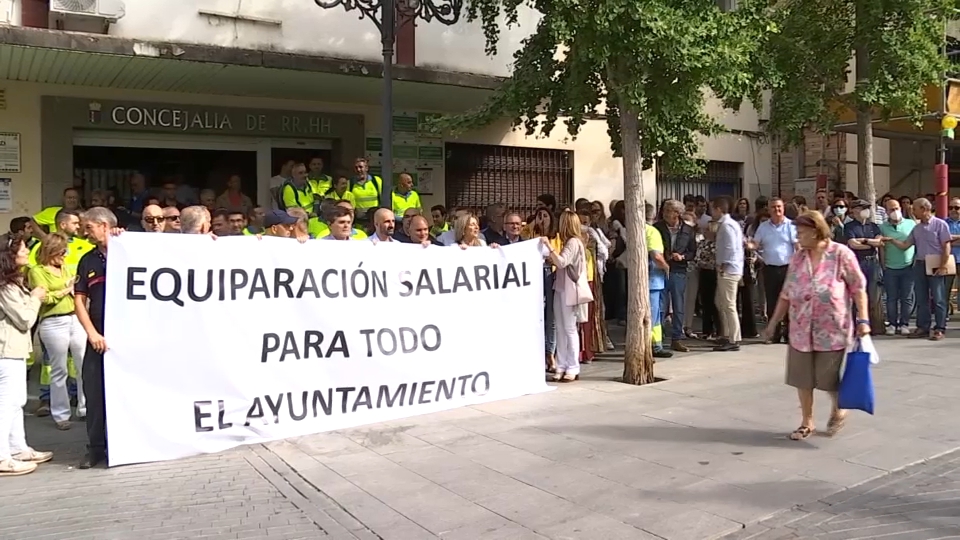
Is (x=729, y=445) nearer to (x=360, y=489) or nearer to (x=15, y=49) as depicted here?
(x=360, y=489)

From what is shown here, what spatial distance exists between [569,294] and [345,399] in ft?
9.27

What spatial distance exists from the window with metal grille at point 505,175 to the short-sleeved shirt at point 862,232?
4646mm

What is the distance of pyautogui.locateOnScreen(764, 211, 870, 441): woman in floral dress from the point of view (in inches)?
244

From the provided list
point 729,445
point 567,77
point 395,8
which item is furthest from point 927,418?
point 395,8

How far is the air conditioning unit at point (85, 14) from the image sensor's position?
8594 mm

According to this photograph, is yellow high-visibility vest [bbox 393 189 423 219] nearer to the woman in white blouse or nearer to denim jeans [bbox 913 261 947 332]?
the woman in white blouse

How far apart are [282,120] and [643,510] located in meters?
8.27

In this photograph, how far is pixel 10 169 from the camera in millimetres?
9844

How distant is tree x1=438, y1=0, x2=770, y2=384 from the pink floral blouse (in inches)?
86.8

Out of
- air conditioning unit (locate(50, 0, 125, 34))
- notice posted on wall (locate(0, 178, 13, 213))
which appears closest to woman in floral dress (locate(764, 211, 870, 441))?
air conditioning unit (locate(50, 0, 125, 34))

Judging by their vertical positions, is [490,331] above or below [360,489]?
above

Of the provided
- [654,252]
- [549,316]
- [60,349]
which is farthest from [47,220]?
[654,252]

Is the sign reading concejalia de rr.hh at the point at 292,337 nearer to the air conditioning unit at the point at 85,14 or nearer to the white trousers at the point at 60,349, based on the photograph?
the white trousers at the point at 60,349

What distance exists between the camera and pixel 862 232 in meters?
11.6
